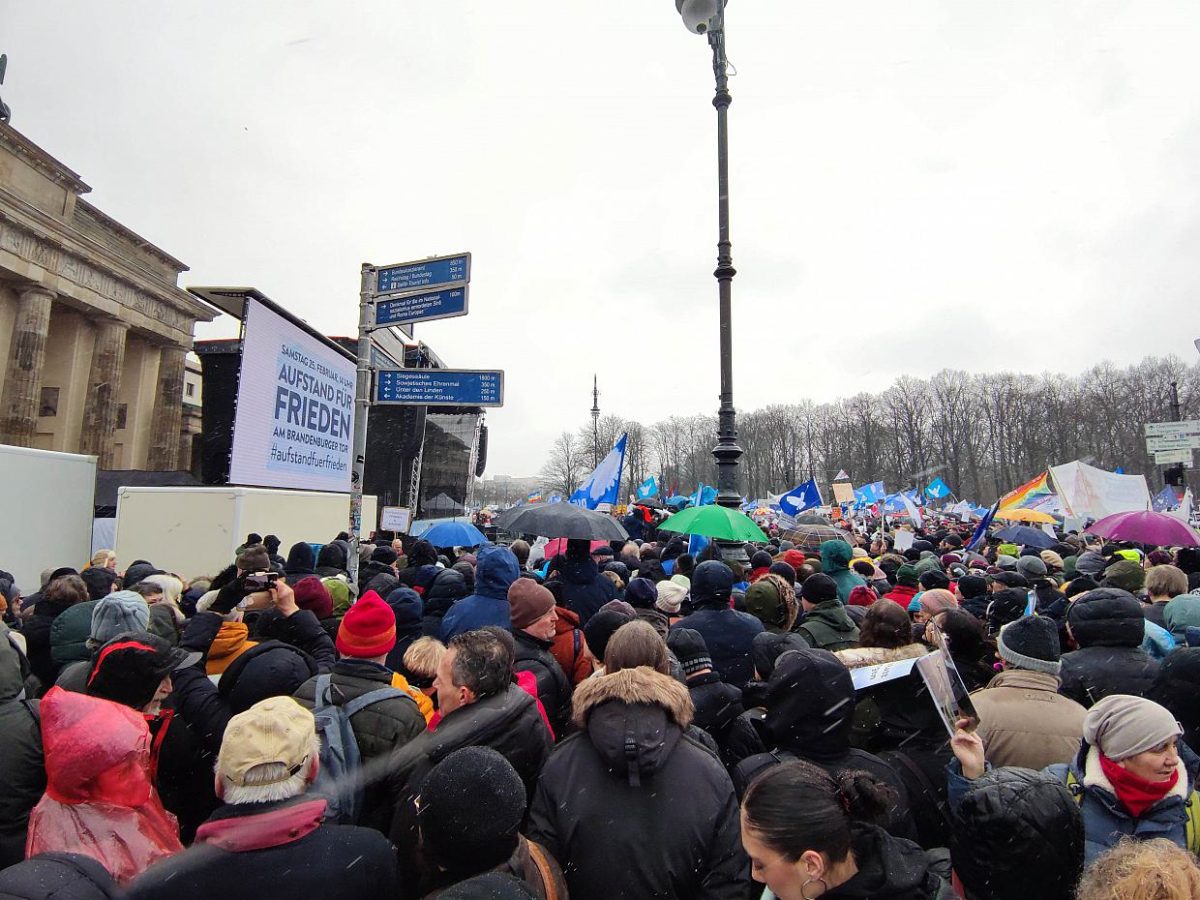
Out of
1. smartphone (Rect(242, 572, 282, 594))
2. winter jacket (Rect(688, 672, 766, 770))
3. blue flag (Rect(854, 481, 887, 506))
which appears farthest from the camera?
blue flag (Rect(854, 481, 887, 506))

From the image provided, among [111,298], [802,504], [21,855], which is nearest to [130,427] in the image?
[111,298]

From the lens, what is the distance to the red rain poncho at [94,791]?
202 centimetres

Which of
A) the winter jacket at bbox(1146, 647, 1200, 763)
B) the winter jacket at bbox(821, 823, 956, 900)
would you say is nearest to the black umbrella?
the winter jacket at bbox(1146, 647, 1200, 763)

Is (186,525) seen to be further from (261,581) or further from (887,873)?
(887,873)

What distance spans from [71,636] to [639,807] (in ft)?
11.7

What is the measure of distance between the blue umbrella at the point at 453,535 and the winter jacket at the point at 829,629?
5290 mm

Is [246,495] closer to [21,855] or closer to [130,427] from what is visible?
[21,855]

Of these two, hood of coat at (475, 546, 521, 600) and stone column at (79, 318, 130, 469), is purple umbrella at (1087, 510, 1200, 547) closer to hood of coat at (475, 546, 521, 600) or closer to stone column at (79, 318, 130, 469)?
hood of coat at (475, 546, 521, 600)

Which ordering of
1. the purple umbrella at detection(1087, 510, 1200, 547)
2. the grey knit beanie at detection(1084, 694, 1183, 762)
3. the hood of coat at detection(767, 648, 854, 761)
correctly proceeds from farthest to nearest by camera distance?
the purple umbrella at detection(1087, 510, 1200, 547) < the hood of coat at detection(767, 648, 854, 761) < the grey knit beanie at detection(1084, 694, 1183, 762)

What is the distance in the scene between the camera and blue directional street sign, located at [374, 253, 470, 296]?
18.9 feet

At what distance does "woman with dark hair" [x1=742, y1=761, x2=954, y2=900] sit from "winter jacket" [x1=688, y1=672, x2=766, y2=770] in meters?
1.12

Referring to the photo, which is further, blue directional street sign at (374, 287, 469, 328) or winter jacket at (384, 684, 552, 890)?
blue directional street sign at (374, 287, 469, 328)

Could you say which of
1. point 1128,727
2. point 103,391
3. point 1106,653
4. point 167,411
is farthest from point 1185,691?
point 167,411

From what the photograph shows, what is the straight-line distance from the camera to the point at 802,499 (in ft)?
46.2
